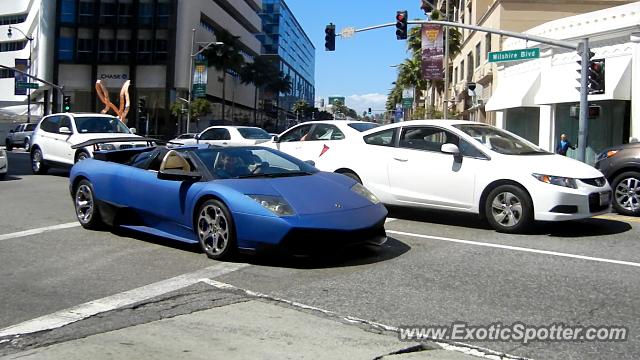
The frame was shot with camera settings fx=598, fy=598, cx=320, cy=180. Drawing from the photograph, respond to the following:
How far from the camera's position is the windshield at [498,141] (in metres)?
9.23

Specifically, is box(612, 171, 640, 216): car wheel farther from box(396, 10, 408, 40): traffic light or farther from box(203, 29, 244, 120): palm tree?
box(203, 29, 244, 120): palm tree

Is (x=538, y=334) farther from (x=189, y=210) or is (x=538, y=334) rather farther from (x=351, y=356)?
(x=189, y=210)

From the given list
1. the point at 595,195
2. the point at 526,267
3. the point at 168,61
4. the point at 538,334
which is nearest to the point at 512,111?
the point at 595,195

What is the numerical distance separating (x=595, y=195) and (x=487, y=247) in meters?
2.01

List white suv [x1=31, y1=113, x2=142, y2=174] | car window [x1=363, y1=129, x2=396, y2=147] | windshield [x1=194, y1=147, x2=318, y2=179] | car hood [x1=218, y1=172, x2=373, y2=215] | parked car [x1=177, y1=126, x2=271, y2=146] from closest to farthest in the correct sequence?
car hood [x1=218, y1=172, x2=373, y2=215], windshield [x1=194, y1=147, x2=318, y2=179], car window [x1=363, y1=129, x2=396, y2=147], white suv [x1=31, y1=113, x2=142, y2=174], parked car [x1=177, y1=126, x2=271, y2=146]

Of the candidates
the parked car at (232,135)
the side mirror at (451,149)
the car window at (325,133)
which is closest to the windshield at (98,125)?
the parked car at (232,135)

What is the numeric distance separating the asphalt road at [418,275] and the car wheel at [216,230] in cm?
19

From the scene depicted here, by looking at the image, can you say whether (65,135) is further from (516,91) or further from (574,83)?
(516,91)

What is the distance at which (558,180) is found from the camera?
27.5ft

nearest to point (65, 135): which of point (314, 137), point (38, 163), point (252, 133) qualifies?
point (38, 163)

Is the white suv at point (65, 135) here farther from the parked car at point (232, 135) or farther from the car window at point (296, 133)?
the car window at point (296, 133)

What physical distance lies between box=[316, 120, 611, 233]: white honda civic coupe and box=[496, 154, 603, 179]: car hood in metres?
0.01

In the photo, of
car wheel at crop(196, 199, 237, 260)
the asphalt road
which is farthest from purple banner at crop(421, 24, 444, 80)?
car wheel at crop(196, 199, 237, 260)

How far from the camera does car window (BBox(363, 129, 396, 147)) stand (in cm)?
1026
